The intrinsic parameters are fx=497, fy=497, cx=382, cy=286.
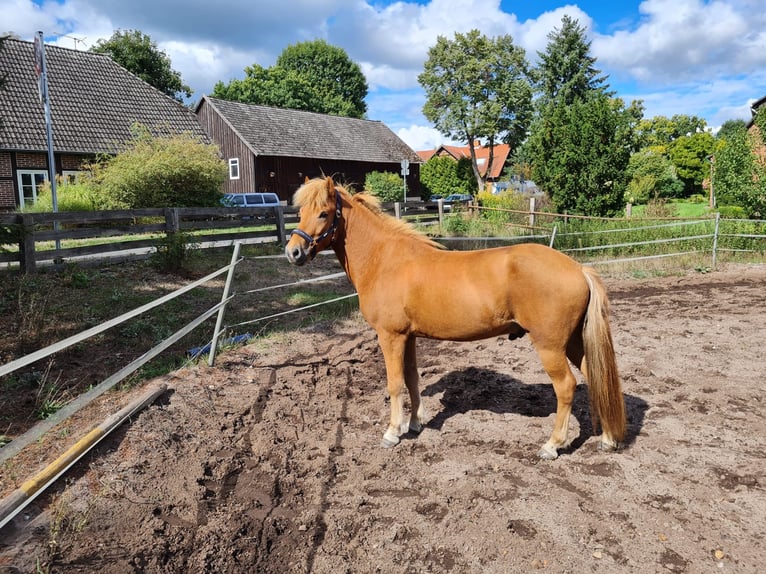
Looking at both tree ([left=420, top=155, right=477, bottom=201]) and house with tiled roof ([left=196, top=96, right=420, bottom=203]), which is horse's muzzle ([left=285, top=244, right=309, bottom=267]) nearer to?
house with tiled roof ([left=196, top=96, right=420, bottom=203])

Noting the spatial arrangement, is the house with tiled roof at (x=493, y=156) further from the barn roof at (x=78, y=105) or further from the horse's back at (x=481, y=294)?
the horse's back at (x=481, y=294)

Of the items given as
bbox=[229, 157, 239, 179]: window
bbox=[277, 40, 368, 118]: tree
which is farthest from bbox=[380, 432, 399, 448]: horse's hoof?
bbox=[277, 40, 368, 118]: tree

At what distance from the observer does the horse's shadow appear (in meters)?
4.32

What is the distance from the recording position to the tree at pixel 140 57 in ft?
125

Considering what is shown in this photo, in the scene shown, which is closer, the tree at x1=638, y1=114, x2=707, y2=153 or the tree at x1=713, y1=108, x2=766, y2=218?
the tree at x1=713, y1=108, x2=766, y2=218

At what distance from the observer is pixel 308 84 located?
1791 inches

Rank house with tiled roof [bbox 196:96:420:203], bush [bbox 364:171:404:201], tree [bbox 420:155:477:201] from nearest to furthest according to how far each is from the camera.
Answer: bush [bbox 364:171:404:201]
house with tiled roof [bbox 196:96:420:203]
tree [bbox 420:155:477:201]

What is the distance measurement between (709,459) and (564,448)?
980 millimetres

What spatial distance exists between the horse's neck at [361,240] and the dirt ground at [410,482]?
1.37m

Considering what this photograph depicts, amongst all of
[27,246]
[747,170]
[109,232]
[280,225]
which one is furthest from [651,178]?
[27,246]

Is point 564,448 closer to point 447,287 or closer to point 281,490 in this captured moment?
point 447,287

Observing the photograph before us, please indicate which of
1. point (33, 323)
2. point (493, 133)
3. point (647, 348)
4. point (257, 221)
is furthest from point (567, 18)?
point (33, 323)

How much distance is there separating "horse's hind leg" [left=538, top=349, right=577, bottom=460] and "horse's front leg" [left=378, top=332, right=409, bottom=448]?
106 cm

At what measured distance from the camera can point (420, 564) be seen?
263 centimetres
